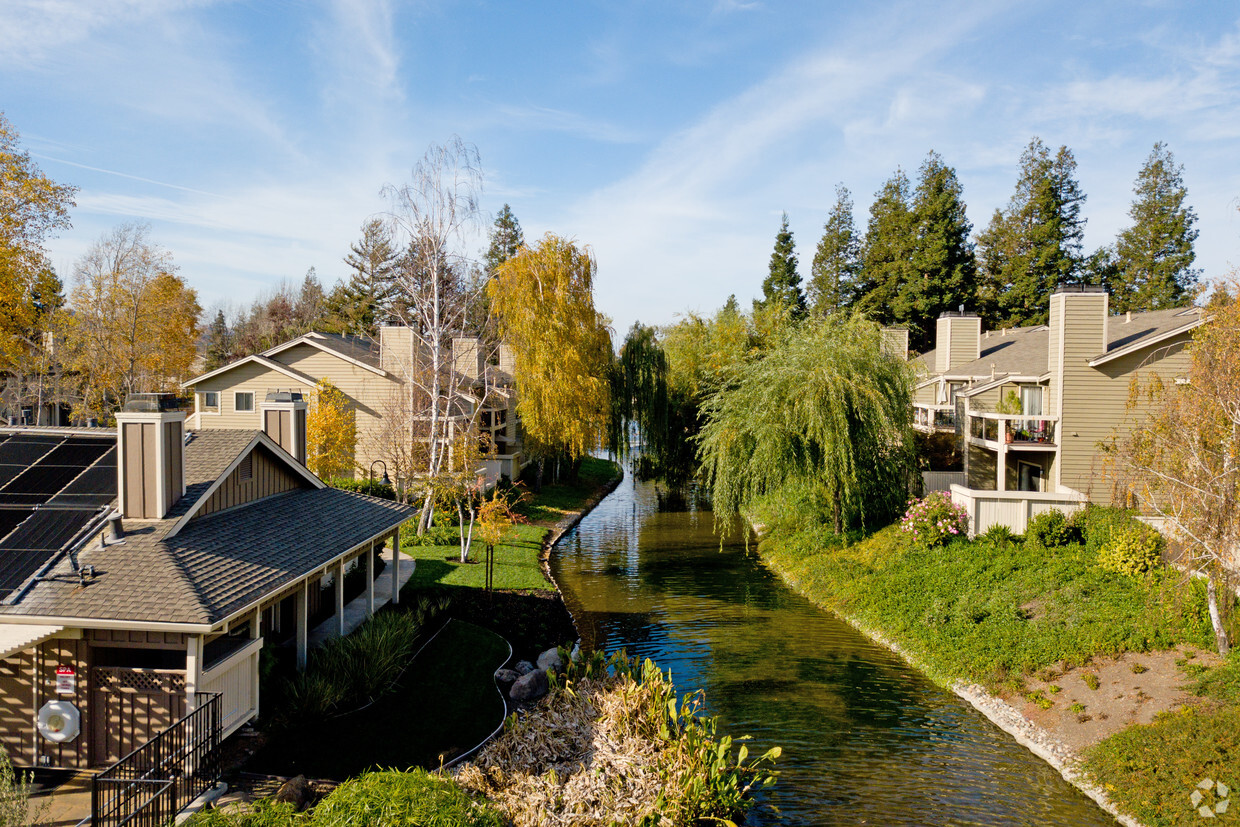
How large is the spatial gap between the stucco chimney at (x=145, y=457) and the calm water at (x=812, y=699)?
31.7ft

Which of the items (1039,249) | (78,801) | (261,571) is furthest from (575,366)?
(1039,249)

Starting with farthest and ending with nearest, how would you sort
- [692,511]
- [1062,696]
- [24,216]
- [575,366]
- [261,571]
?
[692,511] → [575,366] → [24,216] → [1062,696] → [261,571]

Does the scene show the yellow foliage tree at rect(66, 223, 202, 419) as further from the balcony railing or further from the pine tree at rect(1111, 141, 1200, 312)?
the pine tree at rect(1111, 141, 1200, 312)

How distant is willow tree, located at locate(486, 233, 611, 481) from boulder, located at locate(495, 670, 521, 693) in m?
→ 16.5

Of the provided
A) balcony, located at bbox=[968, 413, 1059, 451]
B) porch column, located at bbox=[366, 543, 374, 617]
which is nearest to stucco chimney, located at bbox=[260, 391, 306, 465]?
porch column, located at bbox=[366, 543, 374, 617]

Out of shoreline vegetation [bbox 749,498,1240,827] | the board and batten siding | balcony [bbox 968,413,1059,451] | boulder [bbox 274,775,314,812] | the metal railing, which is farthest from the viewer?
balcony [bbox 968,413,1059,451]

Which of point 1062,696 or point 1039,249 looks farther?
point 1039,249

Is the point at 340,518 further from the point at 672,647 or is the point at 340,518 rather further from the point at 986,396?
Answer: the point at 986,396

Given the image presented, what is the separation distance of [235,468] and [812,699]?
37.4ft

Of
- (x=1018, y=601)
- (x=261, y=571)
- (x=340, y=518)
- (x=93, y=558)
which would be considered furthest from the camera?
(x=1018, y=601)

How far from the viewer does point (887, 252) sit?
53.3 meters

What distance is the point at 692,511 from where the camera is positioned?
33.7 metres

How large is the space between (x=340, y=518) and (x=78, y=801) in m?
6.23

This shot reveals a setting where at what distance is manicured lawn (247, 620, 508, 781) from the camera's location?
1018 cm
